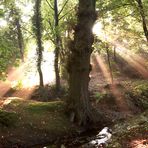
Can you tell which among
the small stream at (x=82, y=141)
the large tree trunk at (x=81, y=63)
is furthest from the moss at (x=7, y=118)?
the large tree trunk at (x=81, y=63)

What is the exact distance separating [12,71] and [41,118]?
26989mm

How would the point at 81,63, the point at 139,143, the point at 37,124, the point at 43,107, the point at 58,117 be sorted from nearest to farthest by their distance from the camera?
the point at 139,143, the point at 37,124, the point at 81,63, the point at 58,117, the point at 43,107

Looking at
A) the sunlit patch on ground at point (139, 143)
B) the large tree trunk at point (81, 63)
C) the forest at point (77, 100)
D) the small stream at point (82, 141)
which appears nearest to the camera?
the sunlit patch on ground at point (139, 143)

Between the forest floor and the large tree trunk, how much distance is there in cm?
106

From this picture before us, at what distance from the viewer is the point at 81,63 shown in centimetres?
2008

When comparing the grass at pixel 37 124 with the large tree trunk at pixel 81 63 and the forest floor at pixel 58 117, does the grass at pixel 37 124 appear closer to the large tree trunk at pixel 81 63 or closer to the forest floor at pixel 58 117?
the forest floor at pixel 58 117

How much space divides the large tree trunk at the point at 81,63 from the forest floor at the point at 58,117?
1.06 m

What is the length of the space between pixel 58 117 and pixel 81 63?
3.68 meters

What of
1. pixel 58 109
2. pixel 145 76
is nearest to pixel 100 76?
pixel 145 76

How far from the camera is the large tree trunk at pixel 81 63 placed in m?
19.5

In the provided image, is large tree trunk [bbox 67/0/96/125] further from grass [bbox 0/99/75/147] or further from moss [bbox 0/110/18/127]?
moss [bbox 0/110/18/127]

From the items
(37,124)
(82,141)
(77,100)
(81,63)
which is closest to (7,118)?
(37,124)

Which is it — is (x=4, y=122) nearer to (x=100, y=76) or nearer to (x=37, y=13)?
(x=37, y=13)

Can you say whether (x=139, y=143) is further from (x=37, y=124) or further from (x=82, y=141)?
(x=37, y=124)
